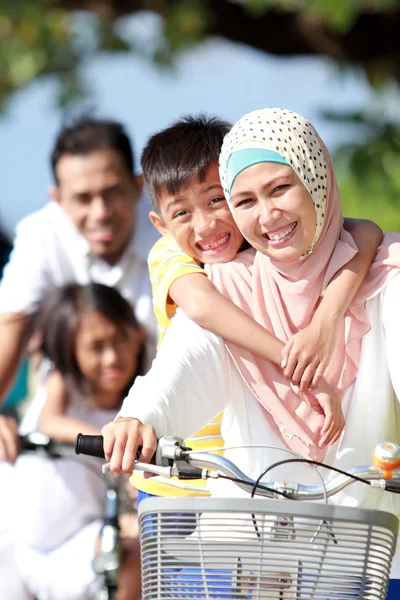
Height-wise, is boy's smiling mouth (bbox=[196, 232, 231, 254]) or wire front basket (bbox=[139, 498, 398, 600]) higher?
boy's smiling mouth (bbox=[196, 232, 231, 254])

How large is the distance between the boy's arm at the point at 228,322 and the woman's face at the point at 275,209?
17 cm

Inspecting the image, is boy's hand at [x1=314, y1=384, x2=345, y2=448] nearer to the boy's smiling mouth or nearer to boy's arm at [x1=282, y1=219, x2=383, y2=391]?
boy's arm at [x1=282, y1=219, x2=383, y2=391]

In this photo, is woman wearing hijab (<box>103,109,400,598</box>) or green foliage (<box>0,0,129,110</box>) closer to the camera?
woman wearing hijab (<box>103,109,400,598</box>)

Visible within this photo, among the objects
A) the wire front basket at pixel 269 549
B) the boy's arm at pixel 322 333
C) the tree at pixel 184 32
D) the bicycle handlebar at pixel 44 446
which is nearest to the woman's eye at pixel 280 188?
the boy's arm at pixel 322 333

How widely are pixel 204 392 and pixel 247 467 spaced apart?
200mm

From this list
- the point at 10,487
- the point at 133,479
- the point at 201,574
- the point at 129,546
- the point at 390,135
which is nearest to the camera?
the point at 201,574

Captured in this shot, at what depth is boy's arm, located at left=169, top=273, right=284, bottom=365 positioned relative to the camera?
2.48 metres

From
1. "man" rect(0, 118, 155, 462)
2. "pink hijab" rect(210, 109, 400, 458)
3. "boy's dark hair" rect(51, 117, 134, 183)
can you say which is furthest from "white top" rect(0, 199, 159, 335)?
"pink hijab" rect(210, 109, 400, 458)

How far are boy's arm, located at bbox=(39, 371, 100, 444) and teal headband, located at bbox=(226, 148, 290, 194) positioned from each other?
2.03 meters

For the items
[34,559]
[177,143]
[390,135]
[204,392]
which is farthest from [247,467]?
[390,135]

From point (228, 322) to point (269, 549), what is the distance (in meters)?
0.70

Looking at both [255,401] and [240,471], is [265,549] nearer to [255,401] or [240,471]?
[240,471]

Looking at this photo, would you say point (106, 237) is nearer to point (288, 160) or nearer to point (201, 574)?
point (288, 160)

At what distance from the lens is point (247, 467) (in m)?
2.48
